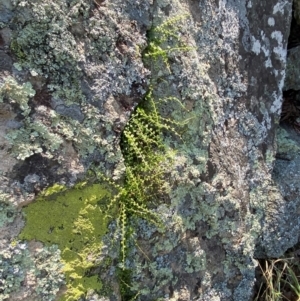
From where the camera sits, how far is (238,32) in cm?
275

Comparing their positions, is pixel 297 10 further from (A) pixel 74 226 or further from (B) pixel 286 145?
(A) pixel 74 226

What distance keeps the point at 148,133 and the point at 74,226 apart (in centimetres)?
59

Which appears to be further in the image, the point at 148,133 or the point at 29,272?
the point at 148,133

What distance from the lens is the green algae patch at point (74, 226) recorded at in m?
1.85

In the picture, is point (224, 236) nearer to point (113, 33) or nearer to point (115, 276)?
point (115, 276)

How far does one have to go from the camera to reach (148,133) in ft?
7.26

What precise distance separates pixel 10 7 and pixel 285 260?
2.41 metres

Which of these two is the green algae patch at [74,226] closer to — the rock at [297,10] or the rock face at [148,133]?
the rock face at [148,133]

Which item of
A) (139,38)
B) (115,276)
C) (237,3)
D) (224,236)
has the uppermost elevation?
(237,3)

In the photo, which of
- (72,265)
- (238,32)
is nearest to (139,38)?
(238,32)

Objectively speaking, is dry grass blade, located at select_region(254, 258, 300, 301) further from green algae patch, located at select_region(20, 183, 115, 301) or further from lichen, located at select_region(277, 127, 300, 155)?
green algae patch, located at select_region(20, 183, 115, 301)

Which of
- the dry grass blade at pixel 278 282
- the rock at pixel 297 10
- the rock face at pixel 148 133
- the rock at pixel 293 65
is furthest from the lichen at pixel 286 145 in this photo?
the rock at pixel 297 10

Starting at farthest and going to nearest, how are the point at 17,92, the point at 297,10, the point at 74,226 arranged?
the point at 297,10 < the point at 74,226 < the point at 17,92

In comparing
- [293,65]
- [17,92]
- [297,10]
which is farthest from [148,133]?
[297,10]
